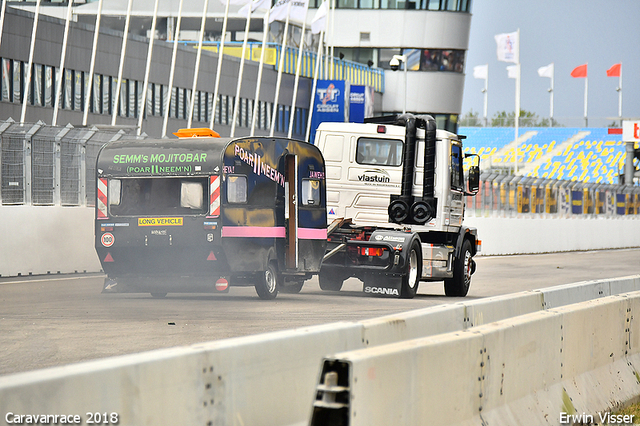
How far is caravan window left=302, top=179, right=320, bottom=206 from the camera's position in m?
18.1

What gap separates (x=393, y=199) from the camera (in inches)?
754

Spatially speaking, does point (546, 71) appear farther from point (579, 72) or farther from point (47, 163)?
point (47, 163)

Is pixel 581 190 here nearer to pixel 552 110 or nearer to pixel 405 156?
pixel 405 156

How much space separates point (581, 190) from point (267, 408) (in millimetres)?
40385

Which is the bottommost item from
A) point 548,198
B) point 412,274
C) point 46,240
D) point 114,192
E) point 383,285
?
point 383,285

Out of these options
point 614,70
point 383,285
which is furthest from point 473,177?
point 614,70

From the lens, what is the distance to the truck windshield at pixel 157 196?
16.7m

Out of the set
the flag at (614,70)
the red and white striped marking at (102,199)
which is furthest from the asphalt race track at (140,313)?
the flag at (614,70)

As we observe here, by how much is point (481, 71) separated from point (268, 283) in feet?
255

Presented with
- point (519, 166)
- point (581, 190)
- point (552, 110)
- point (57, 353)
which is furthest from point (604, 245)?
point (552, 110)

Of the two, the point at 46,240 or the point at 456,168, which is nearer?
the point at 456,168

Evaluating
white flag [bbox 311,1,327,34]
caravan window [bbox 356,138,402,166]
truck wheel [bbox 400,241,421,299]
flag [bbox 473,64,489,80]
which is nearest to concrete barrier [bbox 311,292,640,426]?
truck wheel [bbox 400,241,421,299]

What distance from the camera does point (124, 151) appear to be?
56.4ft

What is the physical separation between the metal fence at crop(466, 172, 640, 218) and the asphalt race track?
12769mm
